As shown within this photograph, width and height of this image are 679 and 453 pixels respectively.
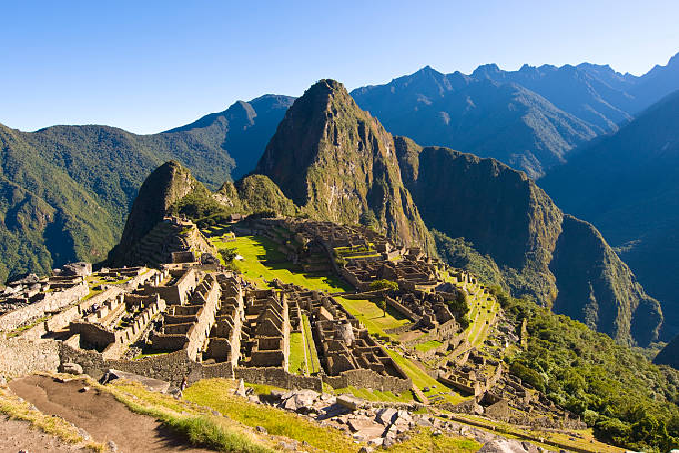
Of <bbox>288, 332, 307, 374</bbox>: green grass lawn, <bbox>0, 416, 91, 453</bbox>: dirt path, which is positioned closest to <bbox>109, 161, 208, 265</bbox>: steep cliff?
<bbox>288, 332, 307, 374</bbox>: green grass lawn

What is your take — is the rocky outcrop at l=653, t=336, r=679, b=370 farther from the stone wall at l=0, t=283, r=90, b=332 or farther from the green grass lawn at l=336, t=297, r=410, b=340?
the stone wall at l=0, t=283, r=90, b=332

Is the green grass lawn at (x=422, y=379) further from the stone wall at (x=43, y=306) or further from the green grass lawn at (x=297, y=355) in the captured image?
the stone wall at (x=43, y=306)

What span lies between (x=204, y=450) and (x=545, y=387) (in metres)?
51.4

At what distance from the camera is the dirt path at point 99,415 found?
48.8ft

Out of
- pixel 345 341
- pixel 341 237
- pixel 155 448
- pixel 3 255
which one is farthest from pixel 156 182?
pixel 155 448

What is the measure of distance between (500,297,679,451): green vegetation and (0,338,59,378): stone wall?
45.4 m

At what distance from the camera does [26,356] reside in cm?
2088

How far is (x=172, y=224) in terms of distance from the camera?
97250 millimetres

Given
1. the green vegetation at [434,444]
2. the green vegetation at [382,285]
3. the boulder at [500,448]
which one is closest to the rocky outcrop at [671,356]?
the green vegetation at [382,285]

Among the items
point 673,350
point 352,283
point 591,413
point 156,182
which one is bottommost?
point 673,350

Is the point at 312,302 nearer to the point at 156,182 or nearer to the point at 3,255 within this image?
the point at 156,182

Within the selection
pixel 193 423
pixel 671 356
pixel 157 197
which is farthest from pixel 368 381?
pixel 671 356

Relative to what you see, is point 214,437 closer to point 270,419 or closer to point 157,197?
point 270,419

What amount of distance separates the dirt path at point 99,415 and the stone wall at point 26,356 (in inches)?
40.6
